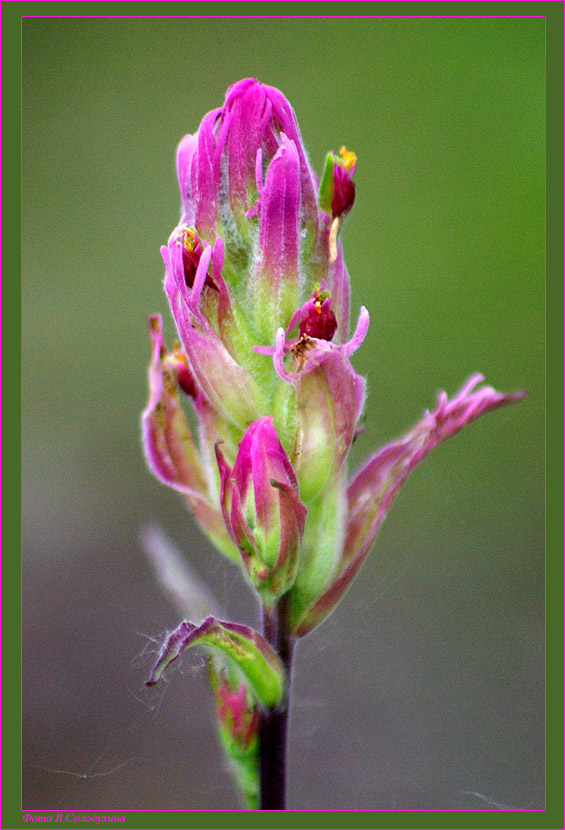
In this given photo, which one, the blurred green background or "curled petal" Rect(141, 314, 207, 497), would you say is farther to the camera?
the blurred green background

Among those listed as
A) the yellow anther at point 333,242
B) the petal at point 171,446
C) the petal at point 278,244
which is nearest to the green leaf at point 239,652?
the petal at point 171,446

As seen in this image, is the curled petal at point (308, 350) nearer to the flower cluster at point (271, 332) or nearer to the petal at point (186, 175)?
the flower cluster at point (271, 332)

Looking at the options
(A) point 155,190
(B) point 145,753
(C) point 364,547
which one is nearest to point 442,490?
(B) point 145,753

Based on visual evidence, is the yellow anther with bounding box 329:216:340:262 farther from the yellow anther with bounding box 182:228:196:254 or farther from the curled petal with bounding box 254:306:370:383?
the yellow anther with bounding box 182:228:196:254

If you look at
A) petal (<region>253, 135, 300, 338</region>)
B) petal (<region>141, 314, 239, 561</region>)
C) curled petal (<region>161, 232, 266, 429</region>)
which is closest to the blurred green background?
petal (<region>141, 314, 239, 561</region>)

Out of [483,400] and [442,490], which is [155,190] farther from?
[483,400]

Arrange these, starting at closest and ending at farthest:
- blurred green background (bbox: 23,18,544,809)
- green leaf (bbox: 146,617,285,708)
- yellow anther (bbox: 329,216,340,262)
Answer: green leaf (bbox: 146,617,285,708), yellow anther (bbox: 329,216,340,262), blurred green background (bbox: 23,18,544,809)
